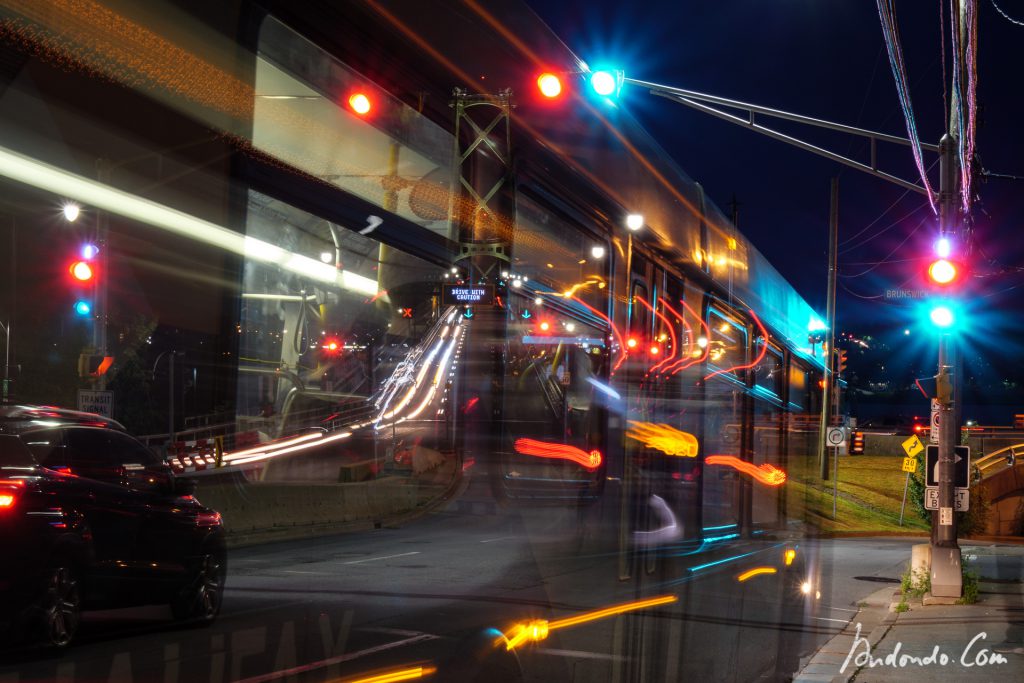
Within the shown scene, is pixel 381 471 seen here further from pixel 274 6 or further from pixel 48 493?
pixel 274 6

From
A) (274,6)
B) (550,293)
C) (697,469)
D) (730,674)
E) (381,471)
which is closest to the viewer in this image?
(274,6)

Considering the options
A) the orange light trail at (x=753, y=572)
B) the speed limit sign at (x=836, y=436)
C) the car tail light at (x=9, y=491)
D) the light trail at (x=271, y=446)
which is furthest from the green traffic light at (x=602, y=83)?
the speed limit sign at (x=836, y=436)

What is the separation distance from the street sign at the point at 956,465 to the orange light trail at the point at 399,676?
8.49m

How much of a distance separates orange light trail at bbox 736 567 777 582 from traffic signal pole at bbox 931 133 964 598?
2417 mm

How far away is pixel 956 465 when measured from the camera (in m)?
12.5

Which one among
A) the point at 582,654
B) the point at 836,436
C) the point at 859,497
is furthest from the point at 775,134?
the point at 859,497

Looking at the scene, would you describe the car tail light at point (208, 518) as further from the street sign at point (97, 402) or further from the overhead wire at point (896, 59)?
the overhead wire at point (896, 59)

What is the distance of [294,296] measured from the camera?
3.70 m

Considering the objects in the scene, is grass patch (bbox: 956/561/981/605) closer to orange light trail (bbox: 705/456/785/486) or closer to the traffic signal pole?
the traffic signal pole

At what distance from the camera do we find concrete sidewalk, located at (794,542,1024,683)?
7.54m

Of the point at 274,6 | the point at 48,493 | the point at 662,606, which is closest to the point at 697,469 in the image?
the point at 662,606

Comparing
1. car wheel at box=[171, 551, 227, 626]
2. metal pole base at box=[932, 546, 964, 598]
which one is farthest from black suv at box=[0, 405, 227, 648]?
metal pole base at box=[932, 546, 964, 598]

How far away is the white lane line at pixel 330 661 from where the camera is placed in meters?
5.72

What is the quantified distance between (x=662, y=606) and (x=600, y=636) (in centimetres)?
185
